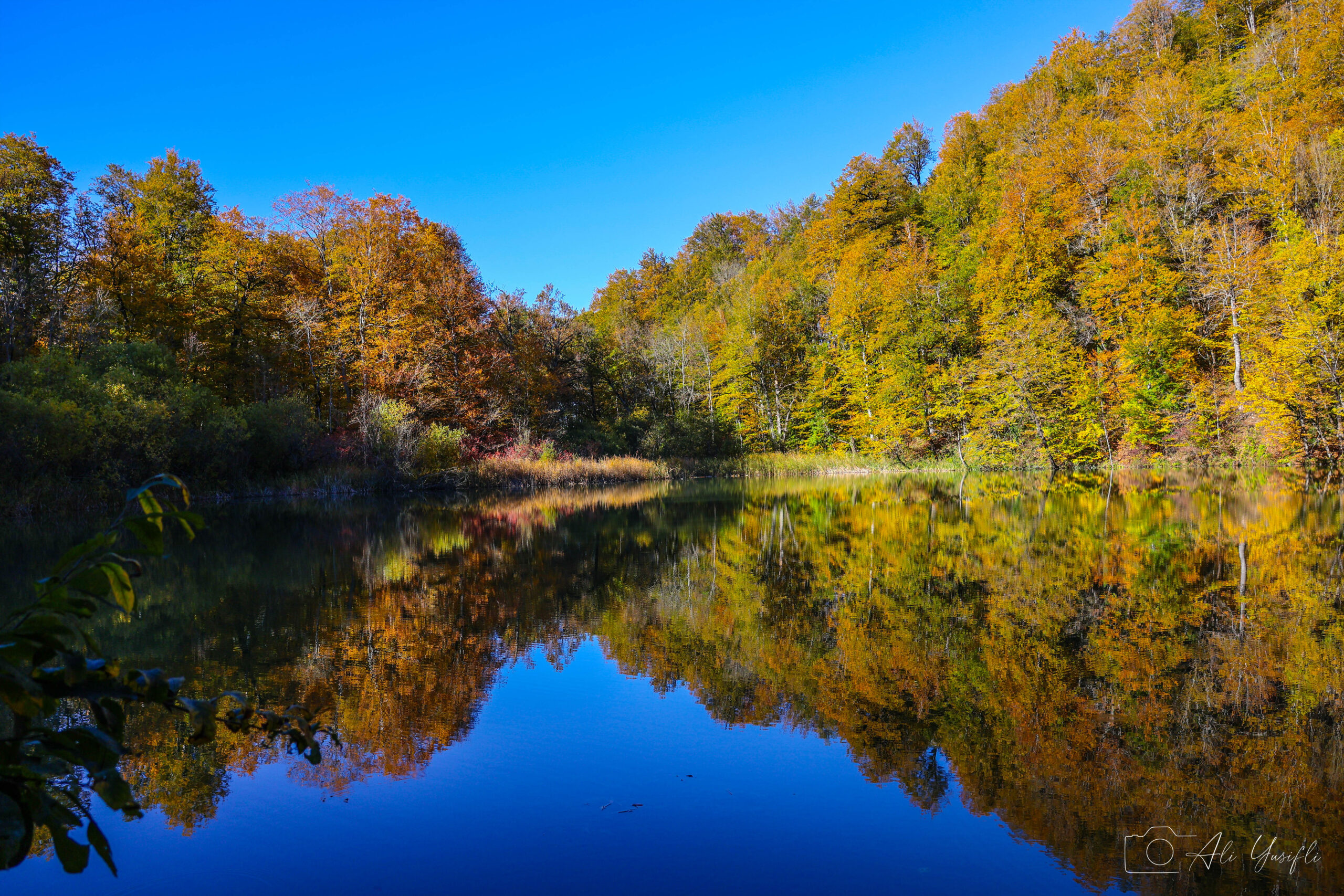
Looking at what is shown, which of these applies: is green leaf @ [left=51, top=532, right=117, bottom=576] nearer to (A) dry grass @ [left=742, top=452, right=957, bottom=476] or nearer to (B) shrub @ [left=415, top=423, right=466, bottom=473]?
(B) shrub @ [left=415, top=423, right=466, bottom=473]

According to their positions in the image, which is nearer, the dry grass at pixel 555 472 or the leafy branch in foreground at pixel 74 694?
the leafy branch in foreground at pixel 74 694

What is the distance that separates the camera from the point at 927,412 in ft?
119

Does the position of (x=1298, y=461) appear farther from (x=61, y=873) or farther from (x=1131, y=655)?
(x=61, y=873)

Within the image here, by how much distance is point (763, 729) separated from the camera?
4.16 metres

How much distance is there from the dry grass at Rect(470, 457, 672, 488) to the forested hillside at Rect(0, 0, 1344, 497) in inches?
56.1

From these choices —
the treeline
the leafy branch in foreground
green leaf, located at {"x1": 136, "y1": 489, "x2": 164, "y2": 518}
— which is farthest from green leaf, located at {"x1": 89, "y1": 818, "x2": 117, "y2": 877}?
the treeline

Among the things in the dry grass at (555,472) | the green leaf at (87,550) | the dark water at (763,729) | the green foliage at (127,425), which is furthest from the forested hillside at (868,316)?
the green leaf at (87,550)

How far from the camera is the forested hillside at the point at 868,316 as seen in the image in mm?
21062

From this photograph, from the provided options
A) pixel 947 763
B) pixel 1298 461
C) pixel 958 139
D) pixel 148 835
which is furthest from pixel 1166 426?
pixel 148 835

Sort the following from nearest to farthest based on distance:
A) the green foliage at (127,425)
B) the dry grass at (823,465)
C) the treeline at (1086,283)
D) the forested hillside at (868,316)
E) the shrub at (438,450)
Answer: the green foliage at (127,425) → the forested hillside at (868,316) → the treeline at (1086,283) → the shrub at (438,450) → the dry grass at (823,465)

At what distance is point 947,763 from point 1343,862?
1417mm
